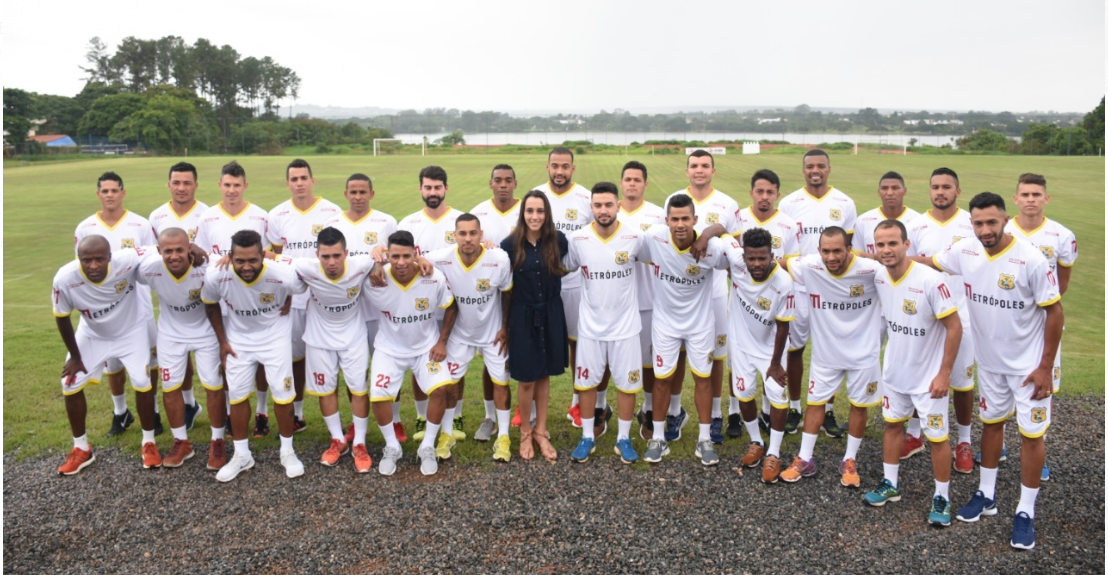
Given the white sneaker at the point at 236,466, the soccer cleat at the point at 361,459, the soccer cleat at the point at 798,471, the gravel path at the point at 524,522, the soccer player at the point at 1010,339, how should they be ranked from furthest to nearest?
the soccer cleat at the point at 361,459, the white sneaker at the point at 236,466, the soccer cleat at the point at 798,471, the soccer player at the point at 1010,339, the gravel path at the point at 524,522

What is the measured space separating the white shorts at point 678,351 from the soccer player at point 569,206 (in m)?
0.97

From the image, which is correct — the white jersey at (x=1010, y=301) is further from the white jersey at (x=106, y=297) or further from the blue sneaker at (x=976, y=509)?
the white jersey at (x=106, y=297)

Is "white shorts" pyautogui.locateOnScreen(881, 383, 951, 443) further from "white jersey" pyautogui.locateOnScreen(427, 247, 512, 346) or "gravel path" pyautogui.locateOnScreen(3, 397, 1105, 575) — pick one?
"white jersey" pyautogui.locateOnScreen(427, 247, 512, 346)

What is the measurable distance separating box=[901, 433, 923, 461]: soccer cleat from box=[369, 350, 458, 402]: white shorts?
14.1 feet

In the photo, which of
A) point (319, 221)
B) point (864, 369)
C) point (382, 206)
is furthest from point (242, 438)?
point (382, 206)

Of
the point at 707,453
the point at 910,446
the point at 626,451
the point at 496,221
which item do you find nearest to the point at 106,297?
the point at 496,221

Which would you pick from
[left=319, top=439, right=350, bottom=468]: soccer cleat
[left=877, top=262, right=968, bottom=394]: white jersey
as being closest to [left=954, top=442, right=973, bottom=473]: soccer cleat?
[left=877, top=262, right=968, bottom=394]: white jersey

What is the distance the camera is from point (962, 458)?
22.2 ft

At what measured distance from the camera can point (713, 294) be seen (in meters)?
7.55

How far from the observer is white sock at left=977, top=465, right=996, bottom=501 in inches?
236

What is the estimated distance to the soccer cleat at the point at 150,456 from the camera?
685 cm

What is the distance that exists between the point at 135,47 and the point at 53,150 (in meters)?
41.5

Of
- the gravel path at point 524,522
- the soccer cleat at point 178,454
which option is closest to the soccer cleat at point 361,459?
the gravel path at point 524,522

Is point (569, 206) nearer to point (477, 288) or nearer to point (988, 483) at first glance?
point (477, 288)
